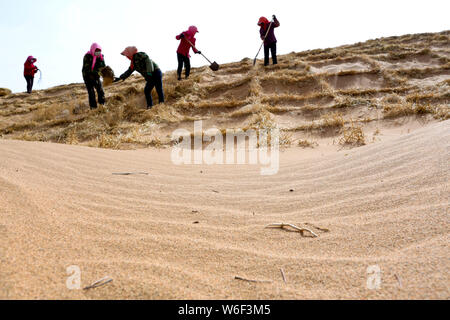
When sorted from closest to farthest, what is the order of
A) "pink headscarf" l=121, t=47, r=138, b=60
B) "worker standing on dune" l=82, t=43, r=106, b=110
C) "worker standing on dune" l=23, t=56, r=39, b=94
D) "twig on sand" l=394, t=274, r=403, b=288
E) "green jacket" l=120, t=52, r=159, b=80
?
"twig on sand" l=394, t=274, r=403, b=288 → "green jacket" l=120, t=52, r=159, b=80 → "pink headscarf" l=121, t=47, r=138, b=60 → "worker standing on dune" l=82, t=43, r=106, b=110 → "worker standing on dune" l=23, t=56, r=39, b=94

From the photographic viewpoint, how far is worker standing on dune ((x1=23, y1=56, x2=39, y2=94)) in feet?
40.7

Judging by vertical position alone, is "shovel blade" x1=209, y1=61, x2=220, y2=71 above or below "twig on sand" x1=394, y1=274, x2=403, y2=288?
above

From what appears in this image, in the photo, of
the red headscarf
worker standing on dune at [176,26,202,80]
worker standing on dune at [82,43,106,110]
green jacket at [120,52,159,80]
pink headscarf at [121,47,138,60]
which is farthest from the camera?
the red headscarf

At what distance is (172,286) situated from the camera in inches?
44.6

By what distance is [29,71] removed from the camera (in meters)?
12.4

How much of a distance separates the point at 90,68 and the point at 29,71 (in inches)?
273

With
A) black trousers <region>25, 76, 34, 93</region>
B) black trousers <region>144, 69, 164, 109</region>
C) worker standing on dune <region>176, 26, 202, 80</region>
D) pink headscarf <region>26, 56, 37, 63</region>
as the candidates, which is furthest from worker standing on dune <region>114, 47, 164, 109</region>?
pink headscarf <region>26, 56, 37, 63</region>

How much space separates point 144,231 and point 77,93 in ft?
32.7

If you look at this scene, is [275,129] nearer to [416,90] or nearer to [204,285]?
[416,90]

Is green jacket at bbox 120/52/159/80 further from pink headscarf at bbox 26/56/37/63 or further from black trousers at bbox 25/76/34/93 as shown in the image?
pink headscarf at bbox 26/56/37/63

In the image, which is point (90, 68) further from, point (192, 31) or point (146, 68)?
point (192, 31)

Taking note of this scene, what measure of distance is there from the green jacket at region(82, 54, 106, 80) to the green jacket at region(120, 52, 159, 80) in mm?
844

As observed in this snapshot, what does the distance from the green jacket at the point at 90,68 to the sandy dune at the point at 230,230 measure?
5165 mm

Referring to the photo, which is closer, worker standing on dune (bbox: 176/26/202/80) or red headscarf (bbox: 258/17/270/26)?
worker standing on dune (bbox: 176/26/202/80)
